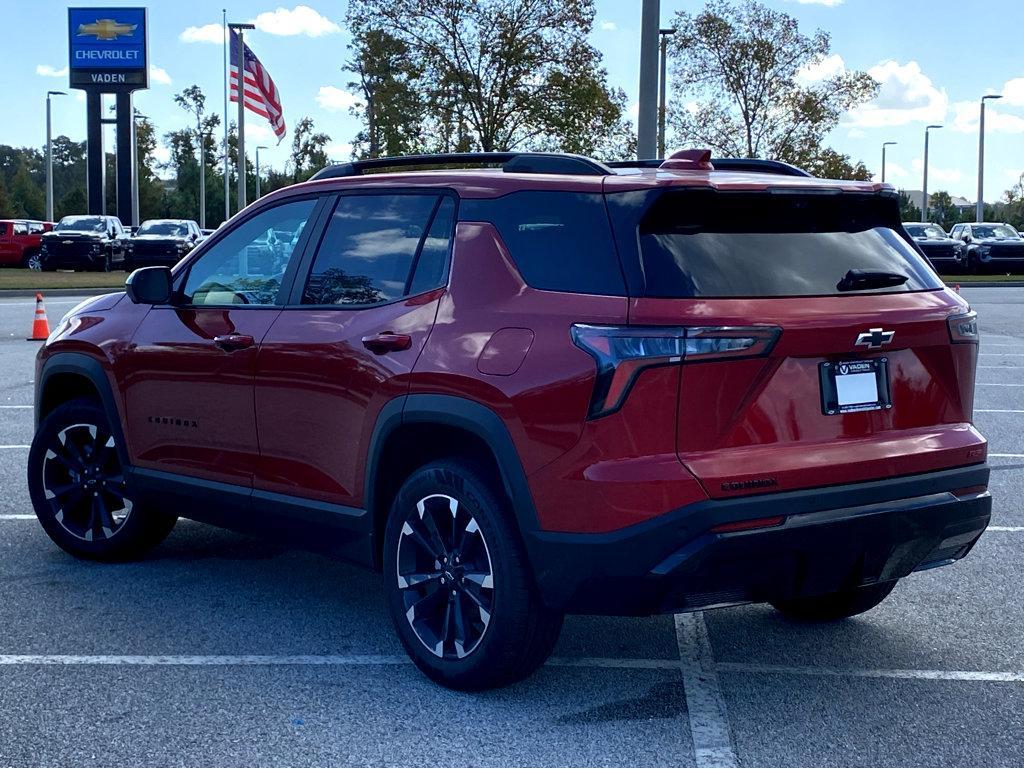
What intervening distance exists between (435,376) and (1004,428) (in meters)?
7.80

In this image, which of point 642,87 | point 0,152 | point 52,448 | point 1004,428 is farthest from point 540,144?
point 0,152

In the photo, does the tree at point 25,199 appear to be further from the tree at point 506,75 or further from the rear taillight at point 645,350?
the rear taillight at point 645,350

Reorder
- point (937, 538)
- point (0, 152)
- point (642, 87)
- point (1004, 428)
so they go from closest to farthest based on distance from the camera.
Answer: point (937, 538)
point (1004, 428)
point (642, 87)
point (0, 152)

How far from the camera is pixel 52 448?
667 centimetres

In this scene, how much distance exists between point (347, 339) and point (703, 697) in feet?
5.88

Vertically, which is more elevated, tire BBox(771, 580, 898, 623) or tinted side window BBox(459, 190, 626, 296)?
tinted side window BBox(459, 190, 626, 296)

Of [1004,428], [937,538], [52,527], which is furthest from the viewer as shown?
[1004,428]

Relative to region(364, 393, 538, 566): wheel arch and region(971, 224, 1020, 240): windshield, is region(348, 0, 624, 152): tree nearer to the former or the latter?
region(971, 224, 1020, 240): windshield

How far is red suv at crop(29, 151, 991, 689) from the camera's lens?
13.6 feet

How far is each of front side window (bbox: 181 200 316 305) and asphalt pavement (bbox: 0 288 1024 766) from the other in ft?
4.30

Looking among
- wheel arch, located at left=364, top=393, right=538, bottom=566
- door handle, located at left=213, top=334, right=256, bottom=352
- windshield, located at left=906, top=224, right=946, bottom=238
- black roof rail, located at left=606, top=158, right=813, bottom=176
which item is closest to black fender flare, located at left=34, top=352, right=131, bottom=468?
door handle, located at left=213, top=334, right=256, bottom=352

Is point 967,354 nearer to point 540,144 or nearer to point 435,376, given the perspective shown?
point 435,376

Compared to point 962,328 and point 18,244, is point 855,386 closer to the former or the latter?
point 962,328

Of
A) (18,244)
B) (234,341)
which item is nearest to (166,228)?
(18,244)
